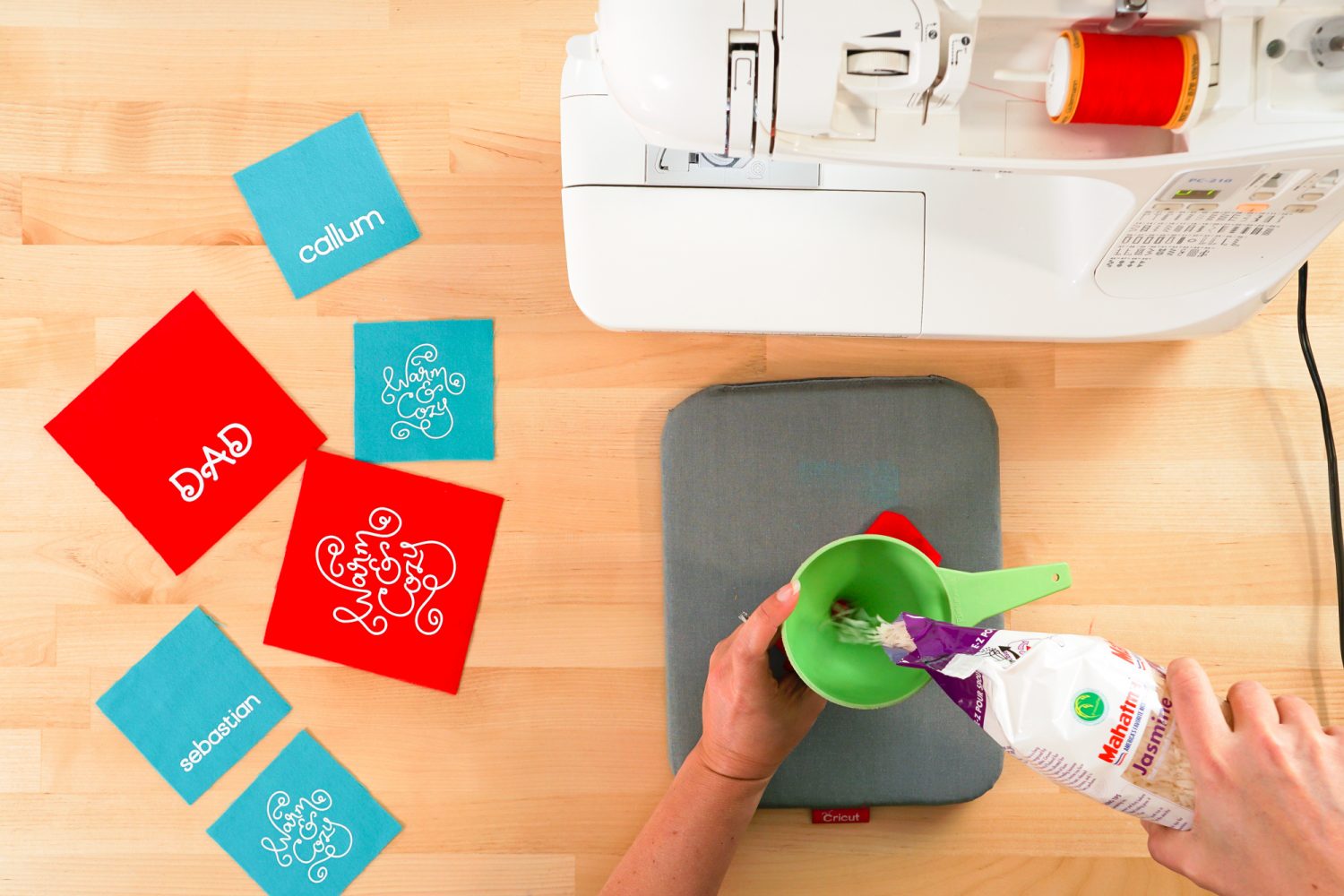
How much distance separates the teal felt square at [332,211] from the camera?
892 millimetres

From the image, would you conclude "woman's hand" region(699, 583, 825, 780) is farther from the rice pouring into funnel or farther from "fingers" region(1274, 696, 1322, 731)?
"fingers" region(1274, 696, 1322, 731)

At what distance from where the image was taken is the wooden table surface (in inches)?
34.2

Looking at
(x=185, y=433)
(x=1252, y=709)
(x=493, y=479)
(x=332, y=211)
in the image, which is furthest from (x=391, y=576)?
(x=1252, y=709)

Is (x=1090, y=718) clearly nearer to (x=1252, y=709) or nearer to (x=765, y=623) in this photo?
(x=1252, y=709)

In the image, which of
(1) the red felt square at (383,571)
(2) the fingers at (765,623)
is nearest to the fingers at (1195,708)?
(2) the fingers at (765,623)

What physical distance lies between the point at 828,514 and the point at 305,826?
0.59 m

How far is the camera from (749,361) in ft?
2.91

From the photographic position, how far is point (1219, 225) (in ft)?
2.00

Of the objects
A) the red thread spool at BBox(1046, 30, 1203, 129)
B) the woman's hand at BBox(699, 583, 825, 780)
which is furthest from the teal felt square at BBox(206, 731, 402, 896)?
the red thread spool at BBox(1046, 30, 1203, 129)

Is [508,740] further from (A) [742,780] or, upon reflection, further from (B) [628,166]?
(B) [628,166]

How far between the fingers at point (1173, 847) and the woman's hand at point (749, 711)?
0.26 m

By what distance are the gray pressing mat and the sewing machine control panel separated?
217 mm

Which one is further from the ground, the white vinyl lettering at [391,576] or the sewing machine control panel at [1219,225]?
the sewing machine control panel at [1219,225]

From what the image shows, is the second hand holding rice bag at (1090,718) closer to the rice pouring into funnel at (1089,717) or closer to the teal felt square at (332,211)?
the rice pouring into funnel at (1089,717)
